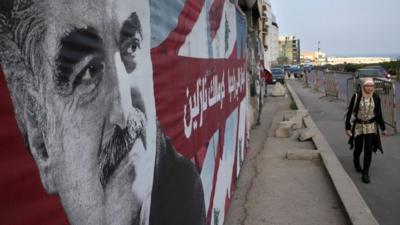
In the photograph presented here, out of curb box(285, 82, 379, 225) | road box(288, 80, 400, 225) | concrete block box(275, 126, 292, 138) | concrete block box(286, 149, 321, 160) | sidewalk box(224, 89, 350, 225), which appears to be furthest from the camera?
concrete block box(275, 126, 292, 138)

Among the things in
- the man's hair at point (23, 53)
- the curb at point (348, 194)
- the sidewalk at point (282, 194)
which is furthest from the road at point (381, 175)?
the man's hair at point (23, 53)

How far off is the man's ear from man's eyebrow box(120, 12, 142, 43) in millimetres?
691

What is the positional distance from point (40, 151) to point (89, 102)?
33cm

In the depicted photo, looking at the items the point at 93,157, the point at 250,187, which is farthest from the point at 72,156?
the point at 250,187

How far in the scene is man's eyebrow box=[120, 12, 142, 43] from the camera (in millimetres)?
1955

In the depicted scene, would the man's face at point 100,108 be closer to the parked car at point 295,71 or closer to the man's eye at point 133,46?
the man's eye at point 133,46

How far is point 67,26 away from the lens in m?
1.46

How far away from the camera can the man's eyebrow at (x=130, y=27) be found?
196cm

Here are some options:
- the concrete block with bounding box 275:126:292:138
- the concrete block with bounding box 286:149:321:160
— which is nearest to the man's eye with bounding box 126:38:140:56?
the concrete block with bounding box 286:149:321:160

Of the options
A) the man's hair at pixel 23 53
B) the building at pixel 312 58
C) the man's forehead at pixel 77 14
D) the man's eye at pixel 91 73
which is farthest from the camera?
the building at pixel 312 58

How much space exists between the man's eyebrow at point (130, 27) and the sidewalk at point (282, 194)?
12.5 ft

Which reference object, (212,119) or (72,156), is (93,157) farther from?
(212,119)

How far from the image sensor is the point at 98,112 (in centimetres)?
169

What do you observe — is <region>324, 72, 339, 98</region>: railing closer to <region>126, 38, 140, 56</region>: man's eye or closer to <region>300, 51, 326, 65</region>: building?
<region>126, 38, 140, 56</region>: man's eye
